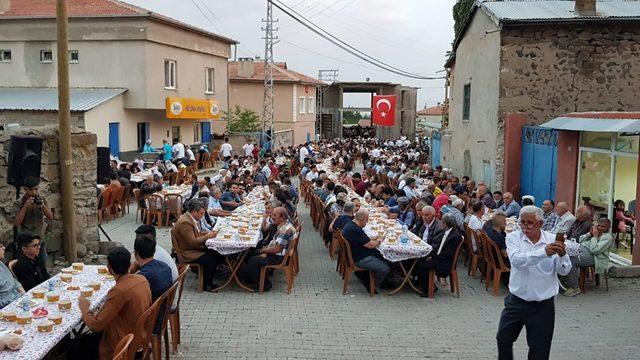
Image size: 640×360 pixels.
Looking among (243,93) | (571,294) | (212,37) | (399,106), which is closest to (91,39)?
(212,37)

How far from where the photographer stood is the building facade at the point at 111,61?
25.5 meters

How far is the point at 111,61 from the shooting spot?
2589 cm

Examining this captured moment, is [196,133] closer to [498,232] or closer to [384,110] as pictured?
[384,110]

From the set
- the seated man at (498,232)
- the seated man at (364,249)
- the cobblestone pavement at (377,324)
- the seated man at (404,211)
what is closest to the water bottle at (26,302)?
the cobblestone pavement at (377,324)

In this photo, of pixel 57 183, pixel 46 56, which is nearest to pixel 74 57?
pixel 46 56

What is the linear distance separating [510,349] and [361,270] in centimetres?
385

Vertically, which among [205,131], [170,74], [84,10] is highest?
[84,10]

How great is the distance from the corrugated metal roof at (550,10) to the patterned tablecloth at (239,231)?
8237 millimetres

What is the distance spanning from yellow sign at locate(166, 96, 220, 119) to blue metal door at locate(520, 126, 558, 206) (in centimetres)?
1736

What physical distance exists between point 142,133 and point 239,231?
770 inches

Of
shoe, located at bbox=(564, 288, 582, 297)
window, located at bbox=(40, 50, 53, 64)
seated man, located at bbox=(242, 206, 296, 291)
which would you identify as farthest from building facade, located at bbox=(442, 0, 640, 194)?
window, located at bbox=(40, 50, 53, 64)

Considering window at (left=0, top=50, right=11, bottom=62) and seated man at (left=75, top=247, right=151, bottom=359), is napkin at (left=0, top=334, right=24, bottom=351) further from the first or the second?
window at (left=0, top=50, right=11, bottom=62)

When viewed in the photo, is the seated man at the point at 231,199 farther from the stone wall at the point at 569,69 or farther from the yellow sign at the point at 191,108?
the yellow sign at the point at 191,108

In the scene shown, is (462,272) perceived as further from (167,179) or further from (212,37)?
(212,37)
